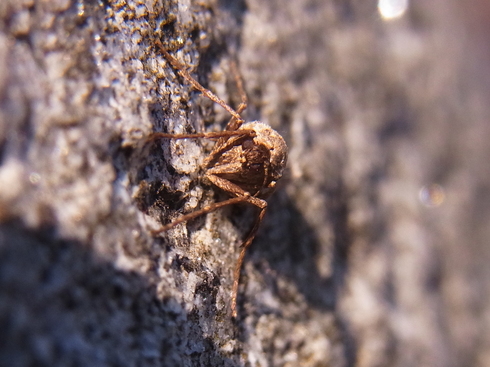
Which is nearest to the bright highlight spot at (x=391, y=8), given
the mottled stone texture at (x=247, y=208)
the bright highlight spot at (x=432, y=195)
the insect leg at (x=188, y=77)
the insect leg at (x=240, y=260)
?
the mottled stone texture at (x=247, y=208)

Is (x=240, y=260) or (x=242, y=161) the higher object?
(x=242, y=161)

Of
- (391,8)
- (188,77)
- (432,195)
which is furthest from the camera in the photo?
(391,8)

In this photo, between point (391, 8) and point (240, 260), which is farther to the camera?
point (391, 8)

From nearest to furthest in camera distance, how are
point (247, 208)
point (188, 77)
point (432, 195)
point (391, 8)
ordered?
point (188, 77)
point (247, 208)
point (432, 195)
point (391, 8)

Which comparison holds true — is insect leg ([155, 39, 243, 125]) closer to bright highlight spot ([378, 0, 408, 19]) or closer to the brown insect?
the brown insect

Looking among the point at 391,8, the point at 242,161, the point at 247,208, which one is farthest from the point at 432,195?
the point at 242,161

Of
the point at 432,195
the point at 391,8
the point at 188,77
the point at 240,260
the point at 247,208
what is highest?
the point at 391,8

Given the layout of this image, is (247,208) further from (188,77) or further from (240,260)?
(188,77)

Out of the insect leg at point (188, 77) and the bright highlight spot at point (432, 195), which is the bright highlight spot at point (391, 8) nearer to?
the bright highlight spot at point (432, 195)
